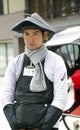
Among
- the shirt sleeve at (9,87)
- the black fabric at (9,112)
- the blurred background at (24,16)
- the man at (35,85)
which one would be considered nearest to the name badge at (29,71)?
the man at (35,85)

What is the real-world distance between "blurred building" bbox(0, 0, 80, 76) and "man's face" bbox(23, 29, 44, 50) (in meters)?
18.8

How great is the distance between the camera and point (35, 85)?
289 cm

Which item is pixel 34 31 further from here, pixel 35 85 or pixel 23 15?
pixel 23 15

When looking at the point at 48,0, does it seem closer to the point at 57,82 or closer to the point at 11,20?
the point at 11,20

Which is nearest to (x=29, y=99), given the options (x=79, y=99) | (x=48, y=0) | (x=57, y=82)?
(x=57, y=82)

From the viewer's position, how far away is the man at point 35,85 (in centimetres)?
286

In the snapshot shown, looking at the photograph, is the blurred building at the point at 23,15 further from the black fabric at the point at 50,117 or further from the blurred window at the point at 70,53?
the black fabric at the point at 50,117

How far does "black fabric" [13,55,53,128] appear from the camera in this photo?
2852mm

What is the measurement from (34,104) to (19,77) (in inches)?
9.5

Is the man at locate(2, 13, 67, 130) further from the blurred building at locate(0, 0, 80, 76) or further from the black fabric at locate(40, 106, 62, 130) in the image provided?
the blurred building at locate(0, 0, 80, 76)

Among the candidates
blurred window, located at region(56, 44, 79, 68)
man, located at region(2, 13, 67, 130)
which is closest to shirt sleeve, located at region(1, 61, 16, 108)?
man, located at region(2, 13, 67, 130)

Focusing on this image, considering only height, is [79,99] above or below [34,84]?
below

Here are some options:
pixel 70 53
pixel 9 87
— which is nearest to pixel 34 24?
pixel 9 87

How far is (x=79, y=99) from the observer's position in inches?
236
